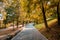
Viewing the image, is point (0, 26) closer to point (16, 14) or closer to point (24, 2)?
point (16, 14)

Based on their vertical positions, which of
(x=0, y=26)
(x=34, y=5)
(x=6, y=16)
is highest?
(x=34, y=5)

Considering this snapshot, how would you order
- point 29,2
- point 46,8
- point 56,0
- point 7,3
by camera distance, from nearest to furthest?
point 56,0, point 29,2, point 46,8, point 7,3

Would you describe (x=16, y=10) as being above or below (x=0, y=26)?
above

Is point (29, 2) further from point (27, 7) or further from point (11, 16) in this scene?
point (11, 16)

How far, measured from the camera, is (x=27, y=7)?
27734mm

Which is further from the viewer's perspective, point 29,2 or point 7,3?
point 7,3

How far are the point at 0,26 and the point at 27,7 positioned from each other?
32.2 metres

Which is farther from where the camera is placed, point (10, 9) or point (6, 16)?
point (6, 16)

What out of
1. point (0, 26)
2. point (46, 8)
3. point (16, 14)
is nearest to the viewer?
point (46, 8)

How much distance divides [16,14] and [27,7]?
822 inches

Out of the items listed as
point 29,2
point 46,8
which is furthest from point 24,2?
point 46,8

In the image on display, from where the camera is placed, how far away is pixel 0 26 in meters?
58.6

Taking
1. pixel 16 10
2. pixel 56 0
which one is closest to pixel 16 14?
pixel 16 10

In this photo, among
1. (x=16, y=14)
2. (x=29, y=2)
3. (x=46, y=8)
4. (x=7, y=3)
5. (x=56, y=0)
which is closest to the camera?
(x=56, y=0)
